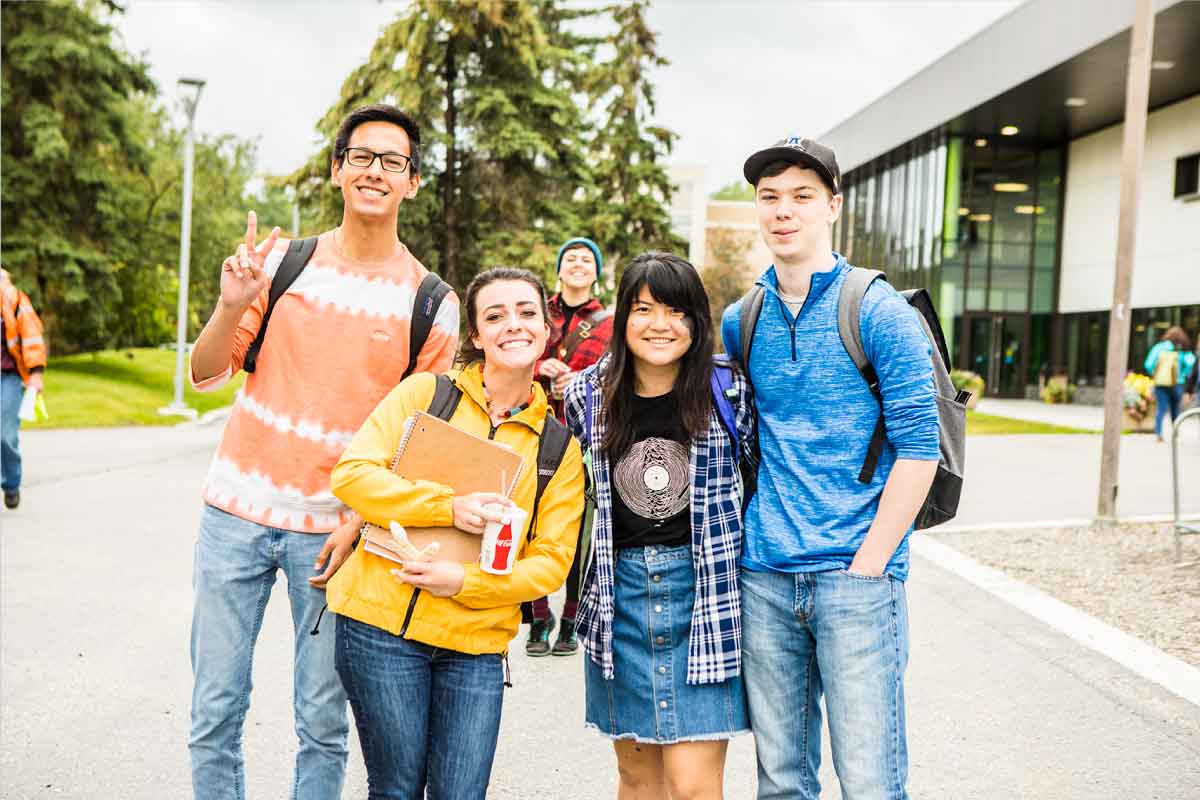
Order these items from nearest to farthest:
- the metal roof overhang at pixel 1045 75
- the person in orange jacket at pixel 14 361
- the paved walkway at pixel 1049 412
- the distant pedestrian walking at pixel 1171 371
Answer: the person in orange jacket at pixel 14 361, the distant pedestrian walking at pixel 1171 371, the paved walkway at pixel 1049 412, the metal roof overhang at pixel 1045 75

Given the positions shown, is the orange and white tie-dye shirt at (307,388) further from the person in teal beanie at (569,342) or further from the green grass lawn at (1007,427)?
the green grass lawn at (1007,427)

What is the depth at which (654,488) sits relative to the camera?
2836mm

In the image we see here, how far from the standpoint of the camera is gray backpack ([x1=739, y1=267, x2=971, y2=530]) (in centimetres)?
270

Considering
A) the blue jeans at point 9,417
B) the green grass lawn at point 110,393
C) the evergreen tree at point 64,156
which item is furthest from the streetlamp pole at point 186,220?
the blue jeans at point 9,417

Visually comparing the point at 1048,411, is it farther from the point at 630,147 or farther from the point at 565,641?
the point at 565,641

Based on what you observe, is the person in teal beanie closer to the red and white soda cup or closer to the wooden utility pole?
the red and white soda cup

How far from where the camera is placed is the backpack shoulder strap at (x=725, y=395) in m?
2.83

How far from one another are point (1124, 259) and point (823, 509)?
28.3 feet

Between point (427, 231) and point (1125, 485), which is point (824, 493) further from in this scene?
point (427, 231)

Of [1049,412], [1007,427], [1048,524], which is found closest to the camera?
[1048,524]

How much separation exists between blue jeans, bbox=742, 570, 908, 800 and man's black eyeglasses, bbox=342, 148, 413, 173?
61.8 inches

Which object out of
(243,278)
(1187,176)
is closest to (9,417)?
(243,278)

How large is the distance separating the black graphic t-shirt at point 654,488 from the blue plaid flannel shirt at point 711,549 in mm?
34

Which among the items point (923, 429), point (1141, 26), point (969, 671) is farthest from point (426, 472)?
point (1141, 26)
